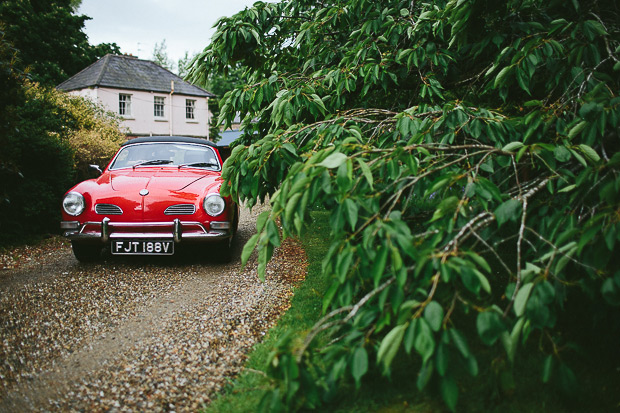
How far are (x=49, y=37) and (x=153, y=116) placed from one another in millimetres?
7343

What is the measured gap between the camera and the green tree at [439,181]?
5.95 ft

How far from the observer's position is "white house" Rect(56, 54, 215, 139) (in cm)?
2630

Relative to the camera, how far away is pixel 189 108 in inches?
1235

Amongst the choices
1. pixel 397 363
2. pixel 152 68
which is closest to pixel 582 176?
pixel 397 363

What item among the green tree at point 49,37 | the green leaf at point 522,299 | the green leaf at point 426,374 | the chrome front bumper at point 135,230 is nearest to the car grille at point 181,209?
the chrome front bumper at point 135,230

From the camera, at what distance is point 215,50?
4637 mm

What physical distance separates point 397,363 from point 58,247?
6072 mm

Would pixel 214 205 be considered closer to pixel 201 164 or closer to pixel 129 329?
pixel 201 164

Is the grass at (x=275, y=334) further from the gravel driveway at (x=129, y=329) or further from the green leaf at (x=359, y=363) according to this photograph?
the green leaf at (x=359, y=363)

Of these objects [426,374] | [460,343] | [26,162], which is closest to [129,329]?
[426,374]

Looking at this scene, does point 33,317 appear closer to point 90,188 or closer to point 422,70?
point 90,188

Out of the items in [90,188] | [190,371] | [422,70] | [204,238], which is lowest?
[190,371]

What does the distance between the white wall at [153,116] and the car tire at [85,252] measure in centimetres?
2370

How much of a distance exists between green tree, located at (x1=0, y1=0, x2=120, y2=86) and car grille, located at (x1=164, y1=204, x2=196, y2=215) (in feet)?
73.8
